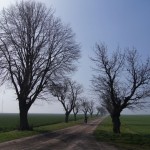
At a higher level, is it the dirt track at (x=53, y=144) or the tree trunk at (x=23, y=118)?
the tree trunk at (x=23, y=118)

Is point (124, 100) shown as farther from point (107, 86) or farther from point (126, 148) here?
point (126, 148)

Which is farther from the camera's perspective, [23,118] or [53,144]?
[23,118]

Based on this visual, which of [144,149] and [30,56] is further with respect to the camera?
[30,56]

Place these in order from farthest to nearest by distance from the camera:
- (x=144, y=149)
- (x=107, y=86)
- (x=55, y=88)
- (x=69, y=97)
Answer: (x=69, y=97) < (x=55, y=88) < (x=107, y=86) < (x=144, y=149)

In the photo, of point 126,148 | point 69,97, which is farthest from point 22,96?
point 69,97

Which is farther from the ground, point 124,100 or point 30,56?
point 30,56

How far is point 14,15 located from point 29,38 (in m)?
3.23

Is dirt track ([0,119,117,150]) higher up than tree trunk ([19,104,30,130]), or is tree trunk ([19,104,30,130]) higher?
tree trunk ([19,104,30,130])

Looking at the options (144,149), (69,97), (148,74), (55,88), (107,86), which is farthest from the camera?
(69,97)

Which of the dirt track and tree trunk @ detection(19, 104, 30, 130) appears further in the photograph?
tree trunk @ detection(19, 104, 30, 130)

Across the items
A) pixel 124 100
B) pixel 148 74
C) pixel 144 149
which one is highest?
pixel 148 74

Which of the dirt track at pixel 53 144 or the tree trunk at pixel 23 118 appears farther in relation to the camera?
the tree trunk at pixel 23 118

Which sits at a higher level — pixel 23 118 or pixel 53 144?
pixel 23 118

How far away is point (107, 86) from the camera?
128 feet
